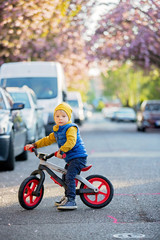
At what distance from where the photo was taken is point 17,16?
786 inches

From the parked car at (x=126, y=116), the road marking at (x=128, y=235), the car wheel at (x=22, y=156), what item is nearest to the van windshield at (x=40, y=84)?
the car wheel at (x=22, y=156)

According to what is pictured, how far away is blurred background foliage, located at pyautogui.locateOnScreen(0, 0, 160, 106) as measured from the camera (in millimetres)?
20891

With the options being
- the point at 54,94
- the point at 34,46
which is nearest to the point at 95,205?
the point at 54,94

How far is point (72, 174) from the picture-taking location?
706 cm

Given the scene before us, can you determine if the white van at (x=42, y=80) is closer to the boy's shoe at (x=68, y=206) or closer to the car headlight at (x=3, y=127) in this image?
the car headlight at (x=3, y=127)

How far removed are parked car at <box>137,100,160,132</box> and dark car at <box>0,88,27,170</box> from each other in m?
16.7

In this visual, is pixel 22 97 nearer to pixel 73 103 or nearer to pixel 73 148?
pixel 73 148

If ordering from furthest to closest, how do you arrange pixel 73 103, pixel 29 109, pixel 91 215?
pixel 73 103 → pixel 29 109 → pixel 91 215

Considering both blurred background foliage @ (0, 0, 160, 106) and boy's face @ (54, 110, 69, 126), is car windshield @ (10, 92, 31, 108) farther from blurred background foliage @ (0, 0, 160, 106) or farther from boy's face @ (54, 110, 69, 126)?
boy's face @ (54, 110, 69, 126)

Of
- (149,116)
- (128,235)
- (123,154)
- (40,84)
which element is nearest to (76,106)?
(149,116)

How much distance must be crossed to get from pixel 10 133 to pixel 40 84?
9451 mm

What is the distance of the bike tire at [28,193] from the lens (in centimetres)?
690

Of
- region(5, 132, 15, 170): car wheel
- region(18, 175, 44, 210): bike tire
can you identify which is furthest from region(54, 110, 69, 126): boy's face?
region(5, 132, 15, 170): car wheel

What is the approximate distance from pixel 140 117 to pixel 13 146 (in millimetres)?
19706
